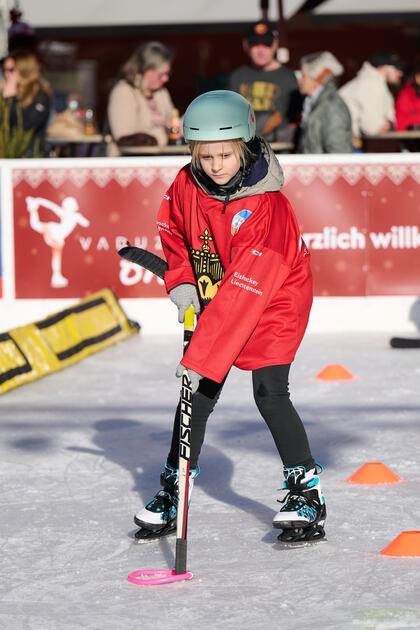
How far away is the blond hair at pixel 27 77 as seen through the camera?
9.85 m

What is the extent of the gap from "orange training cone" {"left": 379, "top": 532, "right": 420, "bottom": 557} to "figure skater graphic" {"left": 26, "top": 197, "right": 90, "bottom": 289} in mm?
5592

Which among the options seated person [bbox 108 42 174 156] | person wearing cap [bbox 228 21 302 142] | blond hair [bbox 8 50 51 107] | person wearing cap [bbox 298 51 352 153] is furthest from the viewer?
blond hair [bbox 8 50 51 107]

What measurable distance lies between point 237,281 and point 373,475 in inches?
56.4

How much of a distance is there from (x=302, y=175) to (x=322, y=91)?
78 centimetres

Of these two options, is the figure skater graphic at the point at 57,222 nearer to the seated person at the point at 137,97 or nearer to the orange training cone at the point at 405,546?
the seated person at the point at 137,97

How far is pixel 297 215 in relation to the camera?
898 centimetres

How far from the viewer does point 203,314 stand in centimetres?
378

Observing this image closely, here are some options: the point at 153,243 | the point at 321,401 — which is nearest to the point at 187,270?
the point at 321,401

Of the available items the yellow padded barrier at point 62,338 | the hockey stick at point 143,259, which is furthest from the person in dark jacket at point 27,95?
the hockey stick at point 143,259

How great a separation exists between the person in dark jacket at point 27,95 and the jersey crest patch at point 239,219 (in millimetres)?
6256

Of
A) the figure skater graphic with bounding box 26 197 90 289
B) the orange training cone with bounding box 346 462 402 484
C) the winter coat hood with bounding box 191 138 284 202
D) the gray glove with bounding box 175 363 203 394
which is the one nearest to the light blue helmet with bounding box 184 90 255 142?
the winter coat hood with bounding box 191 138 284 202

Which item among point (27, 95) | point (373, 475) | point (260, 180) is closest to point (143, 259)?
point (260, 180)

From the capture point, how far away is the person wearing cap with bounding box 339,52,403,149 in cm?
1048

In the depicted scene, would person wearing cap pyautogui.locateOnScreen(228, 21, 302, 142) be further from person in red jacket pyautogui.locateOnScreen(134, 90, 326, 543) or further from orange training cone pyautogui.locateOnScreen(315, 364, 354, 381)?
person in red jacket pyautogui.locateOnScreen(134, 90, 326, 543)
